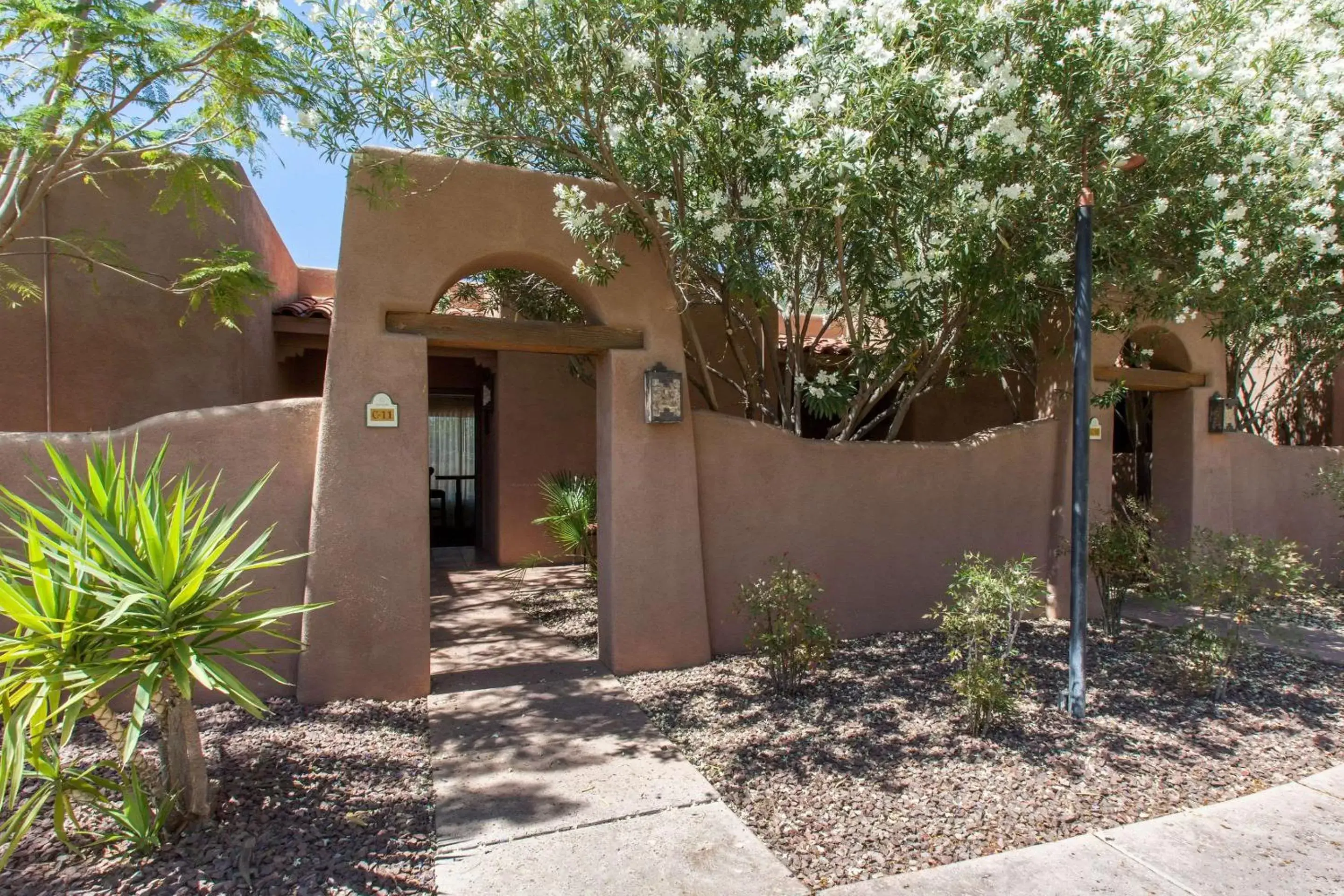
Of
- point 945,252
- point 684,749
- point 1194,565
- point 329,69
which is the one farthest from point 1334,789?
point 329,69

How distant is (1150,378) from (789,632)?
17.7 feet

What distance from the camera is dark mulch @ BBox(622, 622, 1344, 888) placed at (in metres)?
3.42

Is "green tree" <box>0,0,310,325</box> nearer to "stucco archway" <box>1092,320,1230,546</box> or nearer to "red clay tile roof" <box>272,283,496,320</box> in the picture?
"red clay tile roof" <box>272,283,496,320</box>

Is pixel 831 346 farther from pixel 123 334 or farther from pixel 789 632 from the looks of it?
pixel 123 334

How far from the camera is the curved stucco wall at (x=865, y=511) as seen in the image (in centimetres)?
591

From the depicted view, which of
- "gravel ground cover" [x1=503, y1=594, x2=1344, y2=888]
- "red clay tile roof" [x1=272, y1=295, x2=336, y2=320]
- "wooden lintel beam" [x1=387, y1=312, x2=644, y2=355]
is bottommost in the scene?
"gravel ground cover" [x1=503, y1=594, x2=1344, y2=888]

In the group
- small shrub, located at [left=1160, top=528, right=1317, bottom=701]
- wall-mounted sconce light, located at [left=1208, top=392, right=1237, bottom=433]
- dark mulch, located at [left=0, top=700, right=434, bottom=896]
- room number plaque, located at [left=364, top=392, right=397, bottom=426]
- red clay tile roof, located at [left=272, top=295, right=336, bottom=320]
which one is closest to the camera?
dark mulch, located at [left=0, top=700, right=434, bottom=896]

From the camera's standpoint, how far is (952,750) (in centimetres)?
421

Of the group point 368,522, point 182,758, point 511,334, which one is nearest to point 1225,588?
point 511,334

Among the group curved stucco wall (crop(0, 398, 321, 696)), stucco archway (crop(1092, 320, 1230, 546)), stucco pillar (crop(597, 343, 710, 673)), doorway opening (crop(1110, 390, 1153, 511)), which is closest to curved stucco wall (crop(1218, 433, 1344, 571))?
stucco archway (crop(1092, 320, 1230, 546))

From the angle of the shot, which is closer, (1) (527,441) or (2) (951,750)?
(2) (951,750)

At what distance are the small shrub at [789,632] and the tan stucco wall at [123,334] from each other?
5828 mm

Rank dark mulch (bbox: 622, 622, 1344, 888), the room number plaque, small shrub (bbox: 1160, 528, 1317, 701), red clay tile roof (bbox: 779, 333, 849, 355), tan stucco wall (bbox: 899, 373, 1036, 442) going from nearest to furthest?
dark mulch (bbox: 622, 622, 1344, 888) → the room number plaque → small shrub (bbox: 1160, 528, 1317, 701) → red clay tile roof (bbox: 779, 333, 849, 355) → tan stucco wall (bbox: 899, 373, 1036, 442)

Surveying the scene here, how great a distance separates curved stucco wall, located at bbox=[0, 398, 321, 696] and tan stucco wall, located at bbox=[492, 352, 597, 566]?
4.78 m
